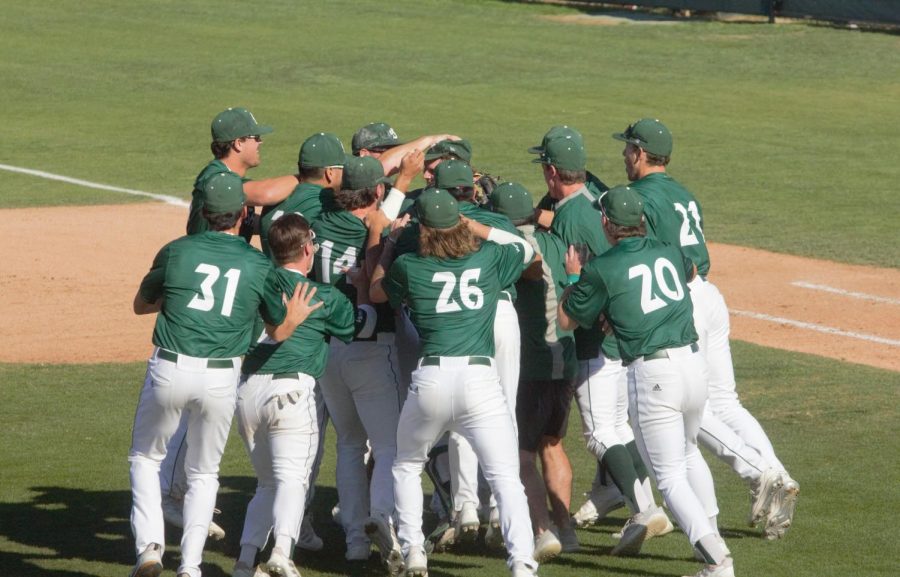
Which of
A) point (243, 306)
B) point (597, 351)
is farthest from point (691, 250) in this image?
point (243, 306)

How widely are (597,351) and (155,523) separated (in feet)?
8.24

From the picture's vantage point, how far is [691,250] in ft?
27.4

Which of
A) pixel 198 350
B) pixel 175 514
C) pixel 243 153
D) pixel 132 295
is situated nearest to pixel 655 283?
pixel 198 350

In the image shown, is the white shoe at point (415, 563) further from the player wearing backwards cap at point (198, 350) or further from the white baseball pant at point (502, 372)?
the player wearing backwards cap at point (198, 350)

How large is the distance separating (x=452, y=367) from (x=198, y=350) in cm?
115

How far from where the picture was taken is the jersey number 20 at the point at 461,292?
22.7ft

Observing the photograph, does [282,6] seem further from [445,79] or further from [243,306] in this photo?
[243,306]

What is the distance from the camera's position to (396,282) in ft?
22.9

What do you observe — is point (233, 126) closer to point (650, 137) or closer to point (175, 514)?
point (175, 514)

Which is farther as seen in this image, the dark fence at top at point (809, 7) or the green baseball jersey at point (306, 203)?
the dark fence at top at point (809, 7)

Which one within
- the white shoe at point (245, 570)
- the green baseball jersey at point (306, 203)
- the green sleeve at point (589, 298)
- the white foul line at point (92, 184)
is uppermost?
the green baseball jersey at point (306, 203)

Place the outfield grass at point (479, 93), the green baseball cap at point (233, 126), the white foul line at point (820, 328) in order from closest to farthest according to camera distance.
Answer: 1. the green baseball cap at point (233, 126)
2. the white foul line at point (820, 328)
3. the outfield grass at point (479, 93)

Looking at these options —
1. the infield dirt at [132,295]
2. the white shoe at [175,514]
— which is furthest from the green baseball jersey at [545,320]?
the infield dirt at [132,295]

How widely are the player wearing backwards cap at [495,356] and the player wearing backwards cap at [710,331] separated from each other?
1062 millimetres
